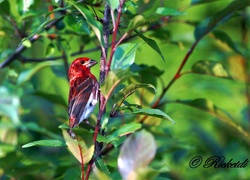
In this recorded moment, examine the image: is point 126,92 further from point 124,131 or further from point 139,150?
point 139,150

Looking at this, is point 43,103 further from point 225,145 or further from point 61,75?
point 225,145

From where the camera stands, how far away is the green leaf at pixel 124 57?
6.26ft

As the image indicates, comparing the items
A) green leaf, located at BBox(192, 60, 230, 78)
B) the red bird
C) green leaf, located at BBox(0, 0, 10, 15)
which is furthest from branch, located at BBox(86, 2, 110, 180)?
green leaf, located at BBox(0, 0, 10, 15)

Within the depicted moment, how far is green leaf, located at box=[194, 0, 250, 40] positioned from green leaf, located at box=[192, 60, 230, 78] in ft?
0.48

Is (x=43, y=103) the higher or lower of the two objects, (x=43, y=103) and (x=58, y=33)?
the lower

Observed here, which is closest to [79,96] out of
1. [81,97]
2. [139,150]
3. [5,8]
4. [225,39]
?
[81,97]

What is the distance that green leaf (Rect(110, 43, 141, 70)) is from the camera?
1.91 m

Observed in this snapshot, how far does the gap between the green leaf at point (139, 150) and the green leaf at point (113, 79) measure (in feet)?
0.86

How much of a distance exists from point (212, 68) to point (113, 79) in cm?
118

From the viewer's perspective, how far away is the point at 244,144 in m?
3.52

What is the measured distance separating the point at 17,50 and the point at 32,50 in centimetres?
62

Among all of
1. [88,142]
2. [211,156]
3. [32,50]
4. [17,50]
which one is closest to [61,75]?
[32,50]

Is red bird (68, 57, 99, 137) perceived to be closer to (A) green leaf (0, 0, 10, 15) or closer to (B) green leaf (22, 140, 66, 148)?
(B) green leaf (22, 140, 66, 148)

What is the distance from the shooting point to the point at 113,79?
5.50ft
